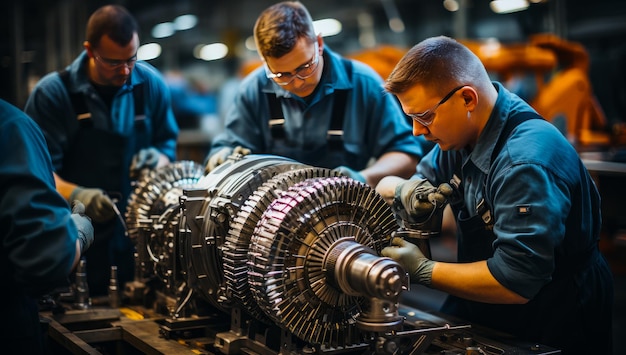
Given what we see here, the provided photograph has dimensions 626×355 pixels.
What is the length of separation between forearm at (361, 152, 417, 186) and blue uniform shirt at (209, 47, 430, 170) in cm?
3

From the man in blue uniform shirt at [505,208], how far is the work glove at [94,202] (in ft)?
4.01

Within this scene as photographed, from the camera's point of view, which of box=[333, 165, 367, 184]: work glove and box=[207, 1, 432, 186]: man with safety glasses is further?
box=[207, 1, 432, 186]: man with safety glasses

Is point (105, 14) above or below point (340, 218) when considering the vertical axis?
above

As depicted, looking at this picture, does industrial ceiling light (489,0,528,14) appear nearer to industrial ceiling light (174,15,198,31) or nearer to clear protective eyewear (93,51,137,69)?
industrial ceiling light (174,15,198,31)

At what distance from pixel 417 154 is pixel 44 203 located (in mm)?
1607

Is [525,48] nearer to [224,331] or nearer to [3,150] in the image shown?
[224,331]

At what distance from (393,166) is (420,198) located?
2.69ft

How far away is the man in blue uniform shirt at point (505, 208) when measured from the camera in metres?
1.78

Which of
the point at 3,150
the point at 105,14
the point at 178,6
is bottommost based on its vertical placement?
the point at 3,150

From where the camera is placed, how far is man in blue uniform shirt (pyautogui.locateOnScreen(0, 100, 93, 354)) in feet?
5.30

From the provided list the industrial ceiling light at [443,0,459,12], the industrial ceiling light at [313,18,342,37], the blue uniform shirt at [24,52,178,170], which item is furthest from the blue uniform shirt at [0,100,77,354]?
the industrial ceiling light at [313,18,342,37]

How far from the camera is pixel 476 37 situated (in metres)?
10.6

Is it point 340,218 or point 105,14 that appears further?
point 105,14

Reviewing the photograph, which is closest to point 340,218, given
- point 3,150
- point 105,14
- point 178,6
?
point 3,150
